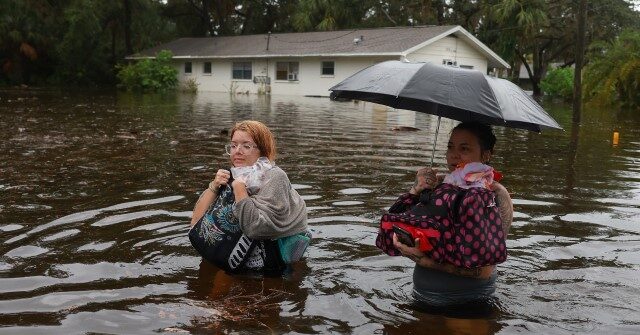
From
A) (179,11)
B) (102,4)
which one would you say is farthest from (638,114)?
(179,11)

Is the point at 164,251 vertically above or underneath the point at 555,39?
underneath

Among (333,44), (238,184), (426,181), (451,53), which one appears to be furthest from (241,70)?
(426,181)

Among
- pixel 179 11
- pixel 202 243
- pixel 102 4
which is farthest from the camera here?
pixel 179 11

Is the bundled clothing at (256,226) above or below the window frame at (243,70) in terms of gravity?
below

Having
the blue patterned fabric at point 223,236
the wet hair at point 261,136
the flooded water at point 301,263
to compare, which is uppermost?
the wet hair at point 261,136

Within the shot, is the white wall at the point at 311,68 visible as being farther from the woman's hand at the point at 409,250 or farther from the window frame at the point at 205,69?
the woman's hand at the point at 409,250

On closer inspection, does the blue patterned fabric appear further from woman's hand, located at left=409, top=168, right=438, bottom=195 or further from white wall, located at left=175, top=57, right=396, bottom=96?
white wall, located at left=175, top=57, right=396, bottom=96

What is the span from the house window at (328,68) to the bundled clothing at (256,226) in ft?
111

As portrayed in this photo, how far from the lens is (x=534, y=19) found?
39062mm

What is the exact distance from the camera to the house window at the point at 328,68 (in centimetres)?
3794

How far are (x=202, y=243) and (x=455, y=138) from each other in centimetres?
192

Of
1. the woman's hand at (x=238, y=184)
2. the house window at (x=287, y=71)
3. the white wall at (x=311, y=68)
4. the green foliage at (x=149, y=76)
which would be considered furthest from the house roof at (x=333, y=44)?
the woman's hand at (x=238, y=184)

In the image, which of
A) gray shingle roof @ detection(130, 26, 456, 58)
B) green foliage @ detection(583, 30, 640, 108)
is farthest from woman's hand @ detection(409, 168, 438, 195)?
gray shingle roof @ detection(130, 26, 456, 58)

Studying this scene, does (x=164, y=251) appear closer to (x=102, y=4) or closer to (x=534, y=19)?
(x=534, y=19)
